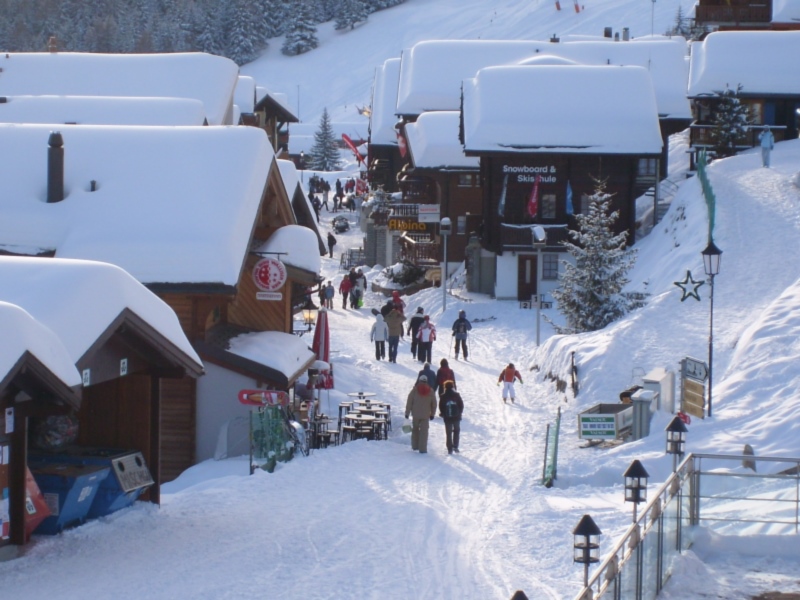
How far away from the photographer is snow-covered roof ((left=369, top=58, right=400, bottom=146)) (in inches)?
2178

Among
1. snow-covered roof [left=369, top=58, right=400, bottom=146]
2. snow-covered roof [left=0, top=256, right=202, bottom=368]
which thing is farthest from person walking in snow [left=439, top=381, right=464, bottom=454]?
snow-covered roof [left=369, top=58, right=400, bottom=146]

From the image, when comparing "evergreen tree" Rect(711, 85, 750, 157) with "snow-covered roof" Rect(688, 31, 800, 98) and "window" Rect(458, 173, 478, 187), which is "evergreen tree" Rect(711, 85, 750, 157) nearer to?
"snow-covered roof" Rect(688, 31, 800, 98)

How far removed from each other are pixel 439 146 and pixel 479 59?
41.8 ft

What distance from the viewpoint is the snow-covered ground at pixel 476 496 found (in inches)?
414

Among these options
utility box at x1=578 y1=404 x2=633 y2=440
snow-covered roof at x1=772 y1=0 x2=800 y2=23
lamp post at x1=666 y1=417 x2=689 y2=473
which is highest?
snow-covered roof at x1=772 y1=0 x2=800 y2=23

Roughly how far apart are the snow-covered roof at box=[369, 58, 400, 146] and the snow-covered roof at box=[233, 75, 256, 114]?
27.4 ft

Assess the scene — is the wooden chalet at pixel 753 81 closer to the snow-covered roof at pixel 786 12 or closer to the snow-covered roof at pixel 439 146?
the snow-covered roof at pixel 439 146

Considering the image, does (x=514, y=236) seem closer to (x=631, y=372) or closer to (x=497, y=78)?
(x=497, y=78)

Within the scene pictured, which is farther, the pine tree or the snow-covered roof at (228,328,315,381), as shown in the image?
the pine tree

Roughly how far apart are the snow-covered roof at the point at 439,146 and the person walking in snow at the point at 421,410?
22914 mm

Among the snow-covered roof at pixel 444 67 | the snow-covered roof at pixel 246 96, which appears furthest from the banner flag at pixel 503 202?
the snow-covered roof at pixel 444 67

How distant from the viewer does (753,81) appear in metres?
43.6

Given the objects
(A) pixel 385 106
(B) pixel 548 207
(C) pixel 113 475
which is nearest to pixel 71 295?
(C) pixel 113 475

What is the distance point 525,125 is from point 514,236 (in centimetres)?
373
